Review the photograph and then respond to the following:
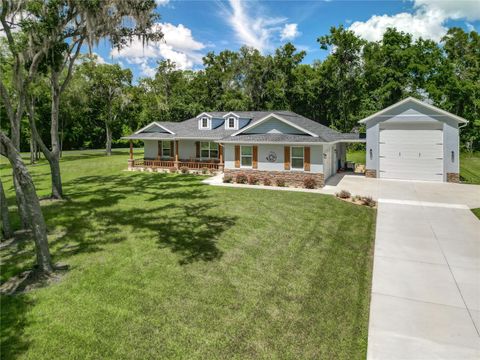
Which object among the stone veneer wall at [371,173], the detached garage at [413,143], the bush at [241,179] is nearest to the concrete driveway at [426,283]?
the detached garage at [413,143]

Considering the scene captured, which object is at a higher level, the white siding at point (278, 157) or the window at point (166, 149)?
the window at point (166, 149)

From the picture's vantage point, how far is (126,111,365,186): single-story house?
20172mm

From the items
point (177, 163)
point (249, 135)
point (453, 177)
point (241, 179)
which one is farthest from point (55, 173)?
point (453, 177)

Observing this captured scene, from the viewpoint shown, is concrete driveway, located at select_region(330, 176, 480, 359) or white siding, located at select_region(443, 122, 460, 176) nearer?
concrete driveway, located at select_region(330, 176, 480, 359)

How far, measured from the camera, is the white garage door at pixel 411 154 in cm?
2134

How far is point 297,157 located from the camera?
20.6 m

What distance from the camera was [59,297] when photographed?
6.82m

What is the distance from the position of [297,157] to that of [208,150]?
10345 mm

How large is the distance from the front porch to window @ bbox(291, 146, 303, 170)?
7743mm

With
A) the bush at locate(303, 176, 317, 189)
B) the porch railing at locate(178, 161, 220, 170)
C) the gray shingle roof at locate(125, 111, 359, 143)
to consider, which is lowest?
the bush at locate(303, 176, 317, 189)

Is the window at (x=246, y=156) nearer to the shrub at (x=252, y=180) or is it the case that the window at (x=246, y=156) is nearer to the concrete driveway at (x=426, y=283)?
the shrub at (x=252, y=180)

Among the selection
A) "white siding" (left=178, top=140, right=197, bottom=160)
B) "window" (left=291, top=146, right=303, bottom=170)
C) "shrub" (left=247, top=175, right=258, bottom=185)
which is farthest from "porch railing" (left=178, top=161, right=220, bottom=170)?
"window" (left=291, top=146, right=303, bottom=170)

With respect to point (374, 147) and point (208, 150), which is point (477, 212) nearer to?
point (374, 147)

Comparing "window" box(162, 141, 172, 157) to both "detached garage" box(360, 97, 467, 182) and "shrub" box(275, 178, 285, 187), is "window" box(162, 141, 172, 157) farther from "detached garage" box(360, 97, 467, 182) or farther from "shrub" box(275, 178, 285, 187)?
"detached garage" box(360, 97, 467, 182)
